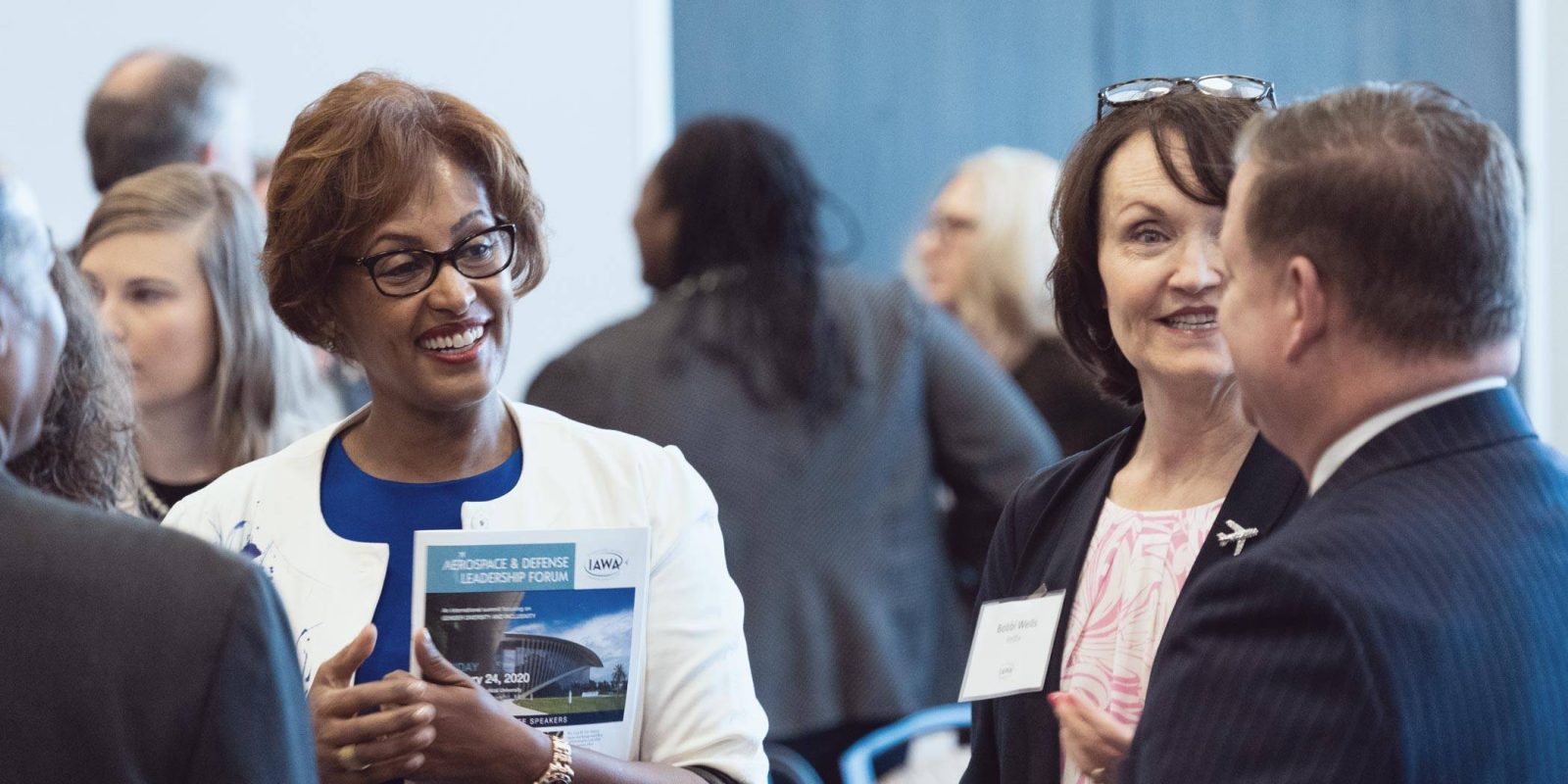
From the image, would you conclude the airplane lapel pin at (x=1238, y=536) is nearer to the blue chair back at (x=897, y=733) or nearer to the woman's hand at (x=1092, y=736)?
the woman's hand at (x=1092, y=736)

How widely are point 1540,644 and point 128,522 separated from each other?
1178mm

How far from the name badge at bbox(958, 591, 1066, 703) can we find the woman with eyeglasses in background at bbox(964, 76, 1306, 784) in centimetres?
2

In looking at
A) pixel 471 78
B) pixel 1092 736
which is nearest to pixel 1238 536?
pixel 1092 736

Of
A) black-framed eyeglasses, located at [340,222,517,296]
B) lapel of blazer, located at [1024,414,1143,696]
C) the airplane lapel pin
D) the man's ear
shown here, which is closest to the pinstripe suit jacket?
the man's ear

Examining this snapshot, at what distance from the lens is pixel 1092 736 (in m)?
1.71

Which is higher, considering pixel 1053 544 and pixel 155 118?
pixel 155 118

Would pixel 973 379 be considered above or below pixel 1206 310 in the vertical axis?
below

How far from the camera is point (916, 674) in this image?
4031 millimetres

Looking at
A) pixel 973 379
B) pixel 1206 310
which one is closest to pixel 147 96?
pixel 973 379

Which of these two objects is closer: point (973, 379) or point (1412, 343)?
point (1412, 343)

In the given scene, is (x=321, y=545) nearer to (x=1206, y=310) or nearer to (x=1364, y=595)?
(x=1206, y=310)

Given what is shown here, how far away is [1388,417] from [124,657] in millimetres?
1076

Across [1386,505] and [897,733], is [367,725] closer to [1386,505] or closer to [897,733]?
[1386,505]

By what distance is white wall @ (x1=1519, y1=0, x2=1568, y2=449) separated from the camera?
22.4ft
